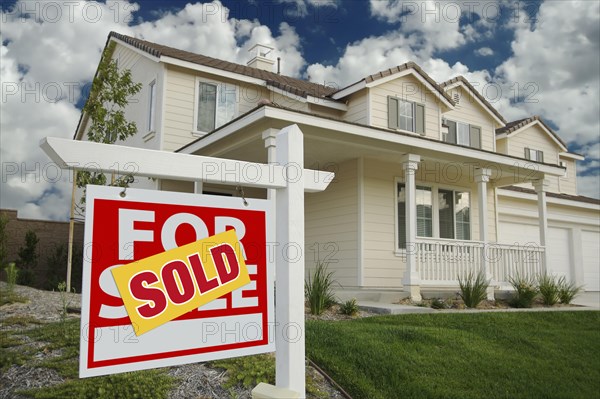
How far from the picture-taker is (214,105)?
1272 centimetres

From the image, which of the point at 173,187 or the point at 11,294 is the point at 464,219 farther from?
the point at 11,294

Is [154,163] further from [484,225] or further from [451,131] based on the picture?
[451,131]

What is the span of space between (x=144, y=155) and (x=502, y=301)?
981 centimetres

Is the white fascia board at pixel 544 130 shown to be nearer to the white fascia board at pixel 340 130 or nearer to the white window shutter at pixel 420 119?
the white window shutter at pixel 420 119

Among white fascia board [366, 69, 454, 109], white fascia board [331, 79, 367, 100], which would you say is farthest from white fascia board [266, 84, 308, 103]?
white fascia board [366, 69, 454, 109]

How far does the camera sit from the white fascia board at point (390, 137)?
849 centimetres

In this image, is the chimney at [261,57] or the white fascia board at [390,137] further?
the chimney at [261,57]

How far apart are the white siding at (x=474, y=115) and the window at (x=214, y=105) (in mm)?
6347

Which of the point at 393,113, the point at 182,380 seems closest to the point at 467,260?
the point at 393,113

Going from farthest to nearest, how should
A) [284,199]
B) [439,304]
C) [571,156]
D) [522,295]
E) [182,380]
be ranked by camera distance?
[571,156] < [522,295] < [439,304] < [182,380] < [284,199]

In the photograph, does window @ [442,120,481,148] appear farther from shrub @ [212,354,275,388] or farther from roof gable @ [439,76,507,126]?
shrub @ [212,354,275,388]

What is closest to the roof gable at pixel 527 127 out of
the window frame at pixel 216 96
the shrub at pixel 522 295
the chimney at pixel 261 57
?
the chimney at pixel 261 57

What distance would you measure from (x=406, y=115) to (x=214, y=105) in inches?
186

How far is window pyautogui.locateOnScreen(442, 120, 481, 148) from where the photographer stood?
47.4 feet
